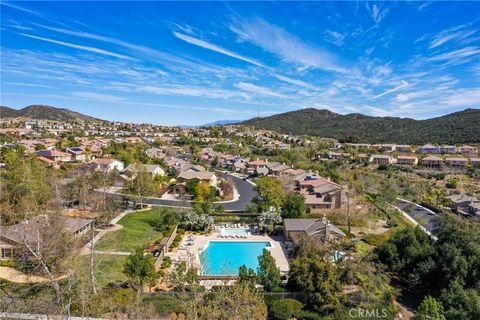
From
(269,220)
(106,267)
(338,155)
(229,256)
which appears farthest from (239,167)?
(106,267)

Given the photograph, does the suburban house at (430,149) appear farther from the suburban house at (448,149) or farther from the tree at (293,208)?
the tree at (293,208)

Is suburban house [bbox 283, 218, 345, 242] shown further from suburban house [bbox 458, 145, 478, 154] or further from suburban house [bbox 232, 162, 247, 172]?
suburban house [bbox 458, 145, 478, 154]

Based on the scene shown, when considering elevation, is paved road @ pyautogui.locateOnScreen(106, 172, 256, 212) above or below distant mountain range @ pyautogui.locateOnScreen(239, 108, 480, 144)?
below

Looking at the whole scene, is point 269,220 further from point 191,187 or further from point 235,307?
point 235,307

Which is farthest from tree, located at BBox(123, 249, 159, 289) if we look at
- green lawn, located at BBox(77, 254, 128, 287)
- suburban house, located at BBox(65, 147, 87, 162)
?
suburban house, located at BBox(65, 147, 87, 162)

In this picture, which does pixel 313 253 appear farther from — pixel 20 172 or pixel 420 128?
pixel 420 128

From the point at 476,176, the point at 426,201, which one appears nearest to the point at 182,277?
the point at 426,201

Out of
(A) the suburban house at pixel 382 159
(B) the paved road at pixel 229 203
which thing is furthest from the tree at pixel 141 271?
(A) the suburban house at pixel 382 159
